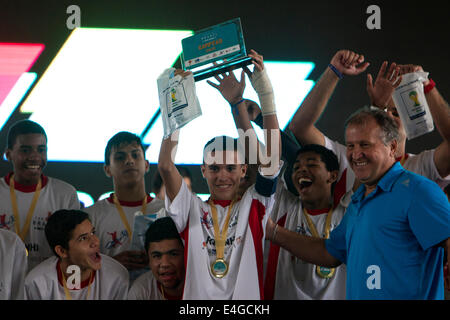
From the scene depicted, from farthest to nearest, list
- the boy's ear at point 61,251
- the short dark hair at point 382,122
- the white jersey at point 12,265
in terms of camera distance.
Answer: the boy's ear at point 61,251, the white jersey at point 12,265, the short dark hair at point 382,122

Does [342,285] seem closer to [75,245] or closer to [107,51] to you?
[75,245]

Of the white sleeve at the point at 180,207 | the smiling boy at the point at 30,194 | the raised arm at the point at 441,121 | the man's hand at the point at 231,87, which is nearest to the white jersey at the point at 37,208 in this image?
the smiling boy at the point at 30,194

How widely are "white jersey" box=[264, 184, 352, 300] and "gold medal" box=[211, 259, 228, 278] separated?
41 cm

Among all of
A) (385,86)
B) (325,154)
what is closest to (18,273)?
(325,154)

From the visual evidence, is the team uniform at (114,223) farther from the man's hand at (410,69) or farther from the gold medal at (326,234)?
the man's hand at (410,69)

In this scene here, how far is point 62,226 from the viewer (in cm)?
331

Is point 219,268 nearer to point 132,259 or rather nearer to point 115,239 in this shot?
point 132,259

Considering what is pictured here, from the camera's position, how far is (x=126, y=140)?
3725 mm

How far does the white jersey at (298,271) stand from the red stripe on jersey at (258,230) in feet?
0.87

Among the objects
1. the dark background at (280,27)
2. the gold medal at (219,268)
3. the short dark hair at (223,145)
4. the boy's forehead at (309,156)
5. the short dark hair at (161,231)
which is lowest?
the gold medal at (219,268)

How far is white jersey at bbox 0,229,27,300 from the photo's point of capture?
313 cm

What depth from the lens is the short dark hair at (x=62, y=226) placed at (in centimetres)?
327
